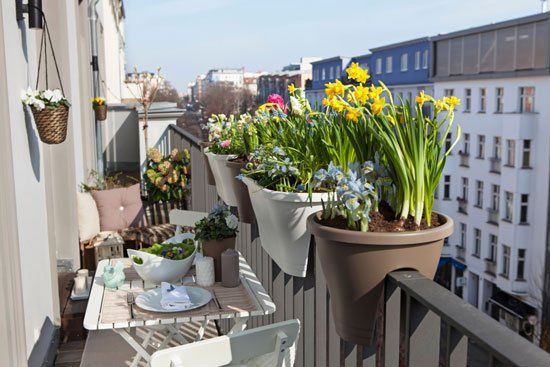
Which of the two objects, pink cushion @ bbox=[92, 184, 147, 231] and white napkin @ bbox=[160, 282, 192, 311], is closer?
white napkin @ bbox=[160, 282, 192, 311]

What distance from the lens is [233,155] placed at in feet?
9.15

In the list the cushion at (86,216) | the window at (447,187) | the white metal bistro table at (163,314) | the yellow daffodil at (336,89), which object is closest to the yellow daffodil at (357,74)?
the yellow daffodil at (336,89)

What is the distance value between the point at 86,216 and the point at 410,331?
15.0ft

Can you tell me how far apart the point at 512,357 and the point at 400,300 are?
1.50 feet

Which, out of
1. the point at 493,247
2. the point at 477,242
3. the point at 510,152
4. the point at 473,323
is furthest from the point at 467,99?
the point at 473,323

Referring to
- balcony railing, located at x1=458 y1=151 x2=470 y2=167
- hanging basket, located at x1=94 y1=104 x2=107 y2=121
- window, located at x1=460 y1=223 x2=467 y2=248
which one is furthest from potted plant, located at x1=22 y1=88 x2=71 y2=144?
window, located at x1=460 y1=223 x2=467 y2=248

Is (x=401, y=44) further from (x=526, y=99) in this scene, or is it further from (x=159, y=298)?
(x=159, y=298)

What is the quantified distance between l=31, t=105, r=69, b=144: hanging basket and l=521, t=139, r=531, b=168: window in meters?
25.4

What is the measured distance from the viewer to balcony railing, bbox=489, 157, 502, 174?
90.8 ft

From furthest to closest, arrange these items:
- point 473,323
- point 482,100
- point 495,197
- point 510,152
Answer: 1. point 482,100
2. point 495,197
3. point 510,152
4. point 473,323

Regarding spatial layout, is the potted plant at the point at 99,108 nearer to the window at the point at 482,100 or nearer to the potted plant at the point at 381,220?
the potted plant at the point at 381,220

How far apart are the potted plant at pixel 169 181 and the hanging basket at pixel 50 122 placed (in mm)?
3208

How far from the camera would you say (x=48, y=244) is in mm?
3752

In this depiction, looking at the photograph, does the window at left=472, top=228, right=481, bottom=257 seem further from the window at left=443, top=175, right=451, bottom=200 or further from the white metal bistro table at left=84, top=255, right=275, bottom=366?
the white metal bistro table at left=84, top=255, right=275, bottom=366
